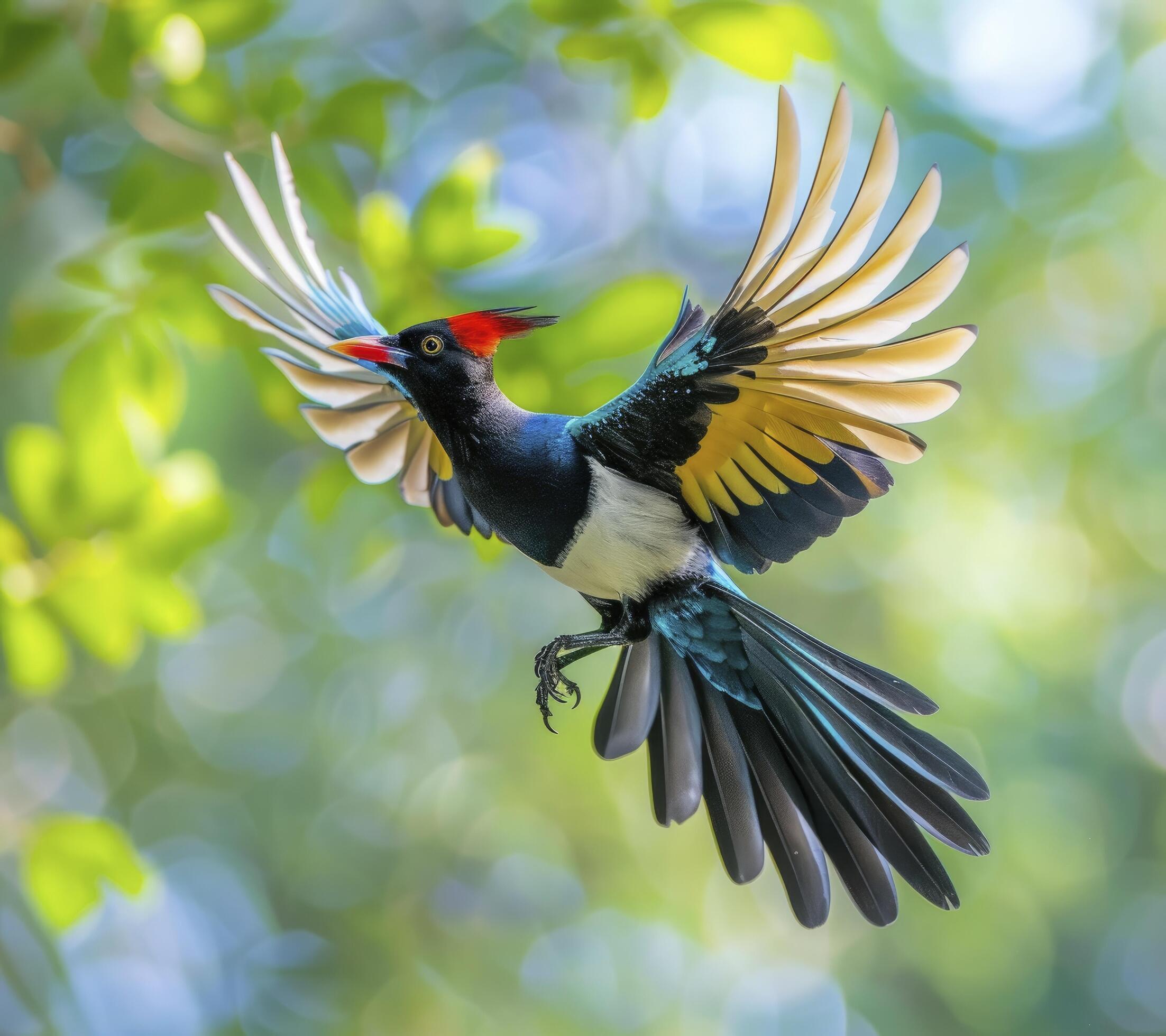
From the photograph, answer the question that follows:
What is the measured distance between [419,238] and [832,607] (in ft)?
9.45

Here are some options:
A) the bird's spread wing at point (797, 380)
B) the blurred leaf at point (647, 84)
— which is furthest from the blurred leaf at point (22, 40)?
the bird's spread wing at point (797, 380)

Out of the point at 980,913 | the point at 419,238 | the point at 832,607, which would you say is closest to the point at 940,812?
the point at 419,238

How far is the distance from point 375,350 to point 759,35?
71 centimetres

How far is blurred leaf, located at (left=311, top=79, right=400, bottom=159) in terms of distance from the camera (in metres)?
1.71

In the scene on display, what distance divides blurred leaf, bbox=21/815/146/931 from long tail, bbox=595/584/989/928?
836 mm

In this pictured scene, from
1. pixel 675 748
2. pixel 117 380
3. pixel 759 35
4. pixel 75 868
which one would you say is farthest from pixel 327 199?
pixel 75 868

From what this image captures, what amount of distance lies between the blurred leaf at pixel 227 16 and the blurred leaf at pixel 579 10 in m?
0.49

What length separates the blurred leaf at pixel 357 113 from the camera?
1708 mm

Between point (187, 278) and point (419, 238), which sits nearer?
point (419, 238)

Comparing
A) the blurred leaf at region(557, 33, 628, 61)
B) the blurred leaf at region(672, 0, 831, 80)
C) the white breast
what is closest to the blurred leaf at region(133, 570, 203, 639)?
the white breast

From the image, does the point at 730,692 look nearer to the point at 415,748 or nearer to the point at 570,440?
the point at 570,440

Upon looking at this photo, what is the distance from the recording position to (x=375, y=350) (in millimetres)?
1223

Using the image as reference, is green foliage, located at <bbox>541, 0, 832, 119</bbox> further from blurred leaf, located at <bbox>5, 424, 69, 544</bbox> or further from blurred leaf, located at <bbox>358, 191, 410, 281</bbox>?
blurred leaf, located at <bbox>5, 424, 69, 544</bbox>

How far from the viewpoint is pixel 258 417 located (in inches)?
163
